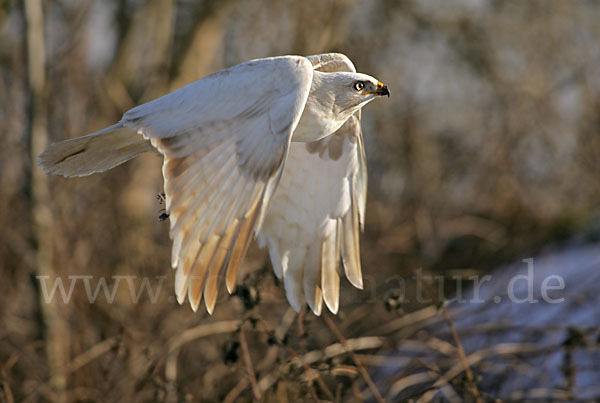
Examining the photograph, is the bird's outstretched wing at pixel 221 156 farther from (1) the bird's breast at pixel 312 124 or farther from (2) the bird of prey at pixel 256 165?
(1) the bird's breast at pixel 312 124

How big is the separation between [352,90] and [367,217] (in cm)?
601

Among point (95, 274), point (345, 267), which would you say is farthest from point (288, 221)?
point (95, 274)

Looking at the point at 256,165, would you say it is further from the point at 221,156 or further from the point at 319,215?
the point at 319,215

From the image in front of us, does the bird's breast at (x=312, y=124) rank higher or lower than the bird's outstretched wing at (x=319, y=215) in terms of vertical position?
higher

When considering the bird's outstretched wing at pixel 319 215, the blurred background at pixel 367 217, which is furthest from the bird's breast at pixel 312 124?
the blurred background at pixel 367 217

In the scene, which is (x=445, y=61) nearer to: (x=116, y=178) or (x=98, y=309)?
(x=116, y=178)

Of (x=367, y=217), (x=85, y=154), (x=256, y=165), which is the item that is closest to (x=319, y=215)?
(x=256, y=165)

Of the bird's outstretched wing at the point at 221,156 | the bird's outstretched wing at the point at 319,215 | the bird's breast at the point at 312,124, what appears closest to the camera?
the bird's outstretched wing at the point at 221,156

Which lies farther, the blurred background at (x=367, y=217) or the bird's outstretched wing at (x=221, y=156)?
the blurred background at (x=367, y=217)

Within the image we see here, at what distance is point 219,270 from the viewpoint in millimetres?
2748

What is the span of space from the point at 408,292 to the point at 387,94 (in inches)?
117

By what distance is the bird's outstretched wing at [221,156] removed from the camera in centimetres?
273

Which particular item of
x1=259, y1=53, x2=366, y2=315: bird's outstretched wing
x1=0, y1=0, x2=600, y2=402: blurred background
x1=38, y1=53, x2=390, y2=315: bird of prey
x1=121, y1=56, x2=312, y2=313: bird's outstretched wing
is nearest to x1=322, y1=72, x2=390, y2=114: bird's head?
x1=38, y1=53, x2=390, y2=315: bird of prey

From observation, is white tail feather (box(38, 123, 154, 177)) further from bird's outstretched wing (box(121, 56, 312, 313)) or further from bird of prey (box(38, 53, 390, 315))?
bird's outstretched wing (box(121, 56, 312, 313))
